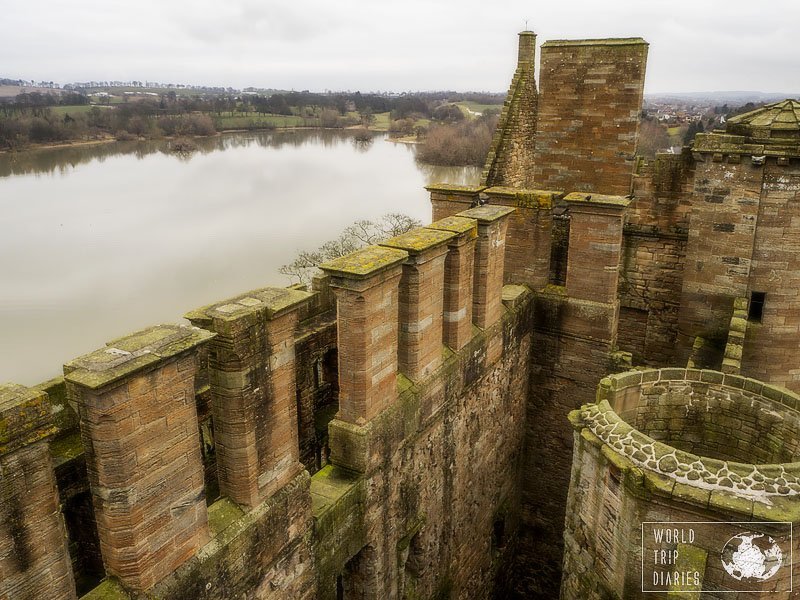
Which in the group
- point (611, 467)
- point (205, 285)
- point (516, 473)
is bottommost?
point (205, 285)

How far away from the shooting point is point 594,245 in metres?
7.99

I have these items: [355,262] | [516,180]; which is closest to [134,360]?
[355,262]

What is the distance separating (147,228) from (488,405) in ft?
93.9

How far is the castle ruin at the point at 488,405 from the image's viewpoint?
138 inches

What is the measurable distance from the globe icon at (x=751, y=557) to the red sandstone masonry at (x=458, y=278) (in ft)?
9.61

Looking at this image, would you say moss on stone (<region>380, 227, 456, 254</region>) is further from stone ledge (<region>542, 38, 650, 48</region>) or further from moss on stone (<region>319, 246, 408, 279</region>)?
stone ledge (<region>542, 38, 650, 48</region>)

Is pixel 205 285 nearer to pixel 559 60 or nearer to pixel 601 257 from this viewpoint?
pixel 559 60

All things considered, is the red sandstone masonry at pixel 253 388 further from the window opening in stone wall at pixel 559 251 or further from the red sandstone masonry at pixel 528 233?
the window opening in stone wall at pixel 559 251

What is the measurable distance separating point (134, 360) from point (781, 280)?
833 centimetres

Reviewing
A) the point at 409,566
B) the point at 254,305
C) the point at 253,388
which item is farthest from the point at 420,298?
the point at 409,566

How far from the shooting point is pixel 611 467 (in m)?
5.42

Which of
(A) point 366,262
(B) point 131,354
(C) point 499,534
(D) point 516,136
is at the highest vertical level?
(D) point 516,136

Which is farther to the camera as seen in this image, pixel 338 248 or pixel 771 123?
pixel 338 248

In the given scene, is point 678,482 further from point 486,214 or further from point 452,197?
point 452,197
